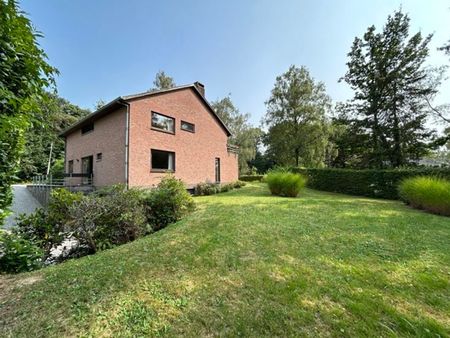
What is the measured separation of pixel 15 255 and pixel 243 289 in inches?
150

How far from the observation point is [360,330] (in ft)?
6.61

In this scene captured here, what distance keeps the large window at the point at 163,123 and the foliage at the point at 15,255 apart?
9408 millimetres

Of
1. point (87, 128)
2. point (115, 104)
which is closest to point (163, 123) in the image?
point (115, 104)

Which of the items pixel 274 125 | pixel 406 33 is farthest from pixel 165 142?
pixel 406 33

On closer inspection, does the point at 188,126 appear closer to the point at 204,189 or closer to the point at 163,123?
the point at 163,123

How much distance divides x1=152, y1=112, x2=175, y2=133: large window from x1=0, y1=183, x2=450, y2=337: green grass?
30.4 ft

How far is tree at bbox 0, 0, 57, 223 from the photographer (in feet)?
7.82

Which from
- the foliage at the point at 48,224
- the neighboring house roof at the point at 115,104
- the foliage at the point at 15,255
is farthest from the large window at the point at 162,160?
the foliage at the point at 15,255

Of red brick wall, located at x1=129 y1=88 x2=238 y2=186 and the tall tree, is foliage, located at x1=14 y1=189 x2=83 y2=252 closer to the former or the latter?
red brick wall, located at x1=129 y1=88 x2=238 y2=186

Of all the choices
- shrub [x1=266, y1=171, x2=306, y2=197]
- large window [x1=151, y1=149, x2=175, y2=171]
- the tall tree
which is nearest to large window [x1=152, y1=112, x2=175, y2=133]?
large window [x1=151, y1=149, x2=175, y2=171]

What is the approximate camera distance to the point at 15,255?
11.4 ft

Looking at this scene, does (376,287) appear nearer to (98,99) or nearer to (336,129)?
(336,129)

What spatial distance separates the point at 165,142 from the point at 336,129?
19627 mm

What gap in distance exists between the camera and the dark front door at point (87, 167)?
45.8ft
